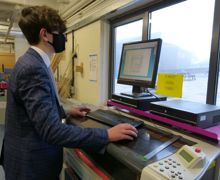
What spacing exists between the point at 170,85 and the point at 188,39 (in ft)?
1.95

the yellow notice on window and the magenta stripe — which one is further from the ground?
the yellow notice on window

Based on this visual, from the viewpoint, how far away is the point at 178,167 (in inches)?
27.0

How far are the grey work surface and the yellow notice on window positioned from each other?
1.03 ft

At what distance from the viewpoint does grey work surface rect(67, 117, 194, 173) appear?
761mm

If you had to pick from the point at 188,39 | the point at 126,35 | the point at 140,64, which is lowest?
the point at 140,64

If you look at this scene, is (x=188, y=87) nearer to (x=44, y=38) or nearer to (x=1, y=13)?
(x=44, y=38)

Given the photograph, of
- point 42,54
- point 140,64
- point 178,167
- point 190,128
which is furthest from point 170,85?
point 42,54

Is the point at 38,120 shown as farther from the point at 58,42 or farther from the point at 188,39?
the point at 188,39

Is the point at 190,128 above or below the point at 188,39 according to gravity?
below

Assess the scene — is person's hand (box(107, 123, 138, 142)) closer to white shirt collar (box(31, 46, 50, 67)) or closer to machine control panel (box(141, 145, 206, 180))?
machine control panel (box(141, 145, 206, 180))

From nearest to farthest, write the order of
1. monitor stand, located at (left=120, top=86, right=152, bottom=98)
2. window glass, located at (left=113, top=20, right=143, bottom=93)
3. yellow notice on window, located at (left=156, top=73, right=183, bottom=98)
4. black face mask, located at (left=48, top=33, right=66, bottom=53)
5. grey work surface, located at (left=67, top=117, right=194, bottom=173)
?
grey work surface, located at (left=67, top=117, right=194, bottom=173), black face mask, located at (left=48, top=33, right=66, bottom=53), yellow notice on window, located at (left=156, top=73, right=183, bottom=98), monitor stand, located at (left=120, top=86, right=152, bottom=98), window glass, located at (left=113, top=20, right=143, bottom=93)

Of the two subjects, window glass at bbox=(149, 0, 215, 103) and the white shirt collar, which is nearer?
the white shirt collar

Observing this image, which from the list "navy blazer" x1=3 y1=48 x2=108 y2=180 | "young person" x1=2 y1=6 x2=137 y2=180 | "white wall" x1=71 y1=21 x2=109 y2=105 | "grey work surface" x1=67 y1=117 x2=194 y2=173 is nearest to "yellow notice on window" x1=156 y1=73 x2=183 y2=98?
"grey work surface" x1=67 y1=117 x2=194 y2=173

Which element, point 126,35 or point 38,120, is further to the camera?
point 126,35
